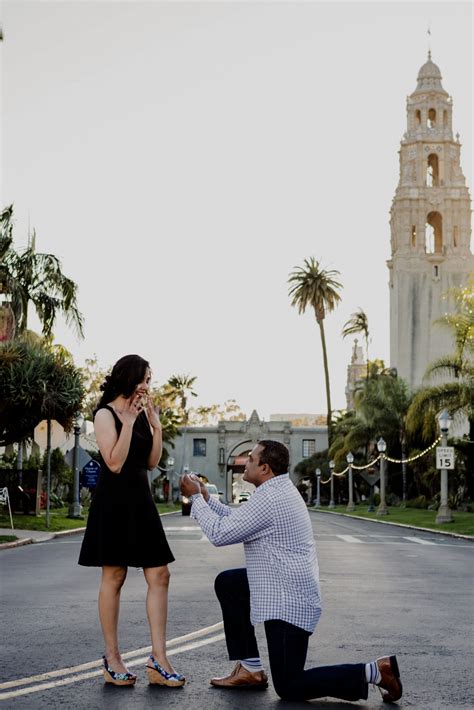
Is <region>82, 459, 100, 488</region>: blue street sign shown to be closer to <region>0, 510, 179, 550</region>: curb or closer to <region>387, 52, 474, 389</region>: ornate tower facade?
<region>0, 510, 179, 550</region>: curb

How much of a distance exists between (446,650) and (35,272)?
3046cm

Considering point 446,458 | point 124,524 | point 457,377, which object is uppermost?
point 457,377

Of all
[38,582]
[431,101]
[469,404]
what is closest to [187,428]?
[431,101]

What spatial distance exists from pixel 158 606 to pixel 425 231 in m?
88.3

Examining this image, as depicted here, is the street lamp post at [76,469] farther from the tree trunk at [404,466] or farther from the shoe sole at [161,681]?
the tree trunk at [404,466]

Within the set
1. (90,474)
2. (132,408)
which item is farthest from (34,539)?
(132,408)

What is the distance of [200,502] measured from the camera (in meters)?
6.55

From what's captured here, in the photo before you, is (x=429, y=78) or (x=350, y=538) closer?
(x=350, y=538)

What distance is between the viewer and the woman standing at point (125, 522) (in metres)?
6.64

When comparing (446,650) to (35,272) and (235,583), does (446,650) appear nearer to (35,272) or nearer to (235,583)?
(235,583)

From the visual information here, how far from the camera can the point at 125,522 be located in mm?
6660

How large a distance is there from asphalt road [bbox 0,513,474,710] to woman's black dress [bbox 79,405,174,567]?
0.78 m

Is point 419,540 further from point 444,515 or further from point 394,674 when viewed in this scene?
point 394,674

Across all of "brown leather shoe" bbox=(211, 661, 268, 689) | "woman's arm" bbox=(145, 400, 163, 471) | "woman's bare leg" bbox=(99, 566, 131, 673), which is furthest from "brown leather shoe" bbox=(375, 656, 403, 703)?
"woman's arm" bbox=(145, 400, 163, 471)
